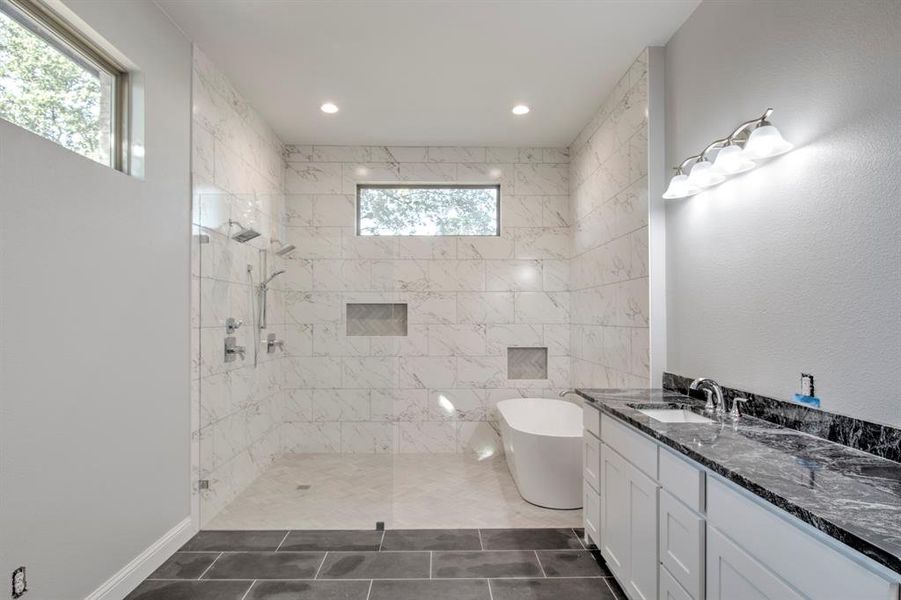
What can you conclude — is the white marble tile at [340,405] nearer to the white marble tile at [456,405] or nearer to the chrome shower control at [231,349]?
the white marble tile at [456,405]

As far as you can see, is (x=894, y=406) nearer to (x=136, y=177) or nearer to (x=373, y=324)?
(x=136, y=177)

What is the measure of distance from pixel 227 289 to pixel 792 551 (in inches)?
124

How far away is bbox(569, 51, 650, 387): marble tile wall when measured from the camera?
3036 millimetres

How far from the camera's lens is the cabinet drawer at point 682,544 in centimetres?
153

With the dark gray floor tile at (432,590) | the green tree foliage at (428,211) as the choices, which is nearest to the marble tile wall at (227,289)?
the green tree foliage at (428,211)

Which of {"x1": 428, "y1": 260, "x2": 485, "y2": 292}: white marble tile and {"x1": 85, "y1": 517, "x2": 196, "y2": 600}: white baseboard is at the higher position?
{"x1": 428, "y1": 260, "x2": 485, "y2": 292}: white marble tile

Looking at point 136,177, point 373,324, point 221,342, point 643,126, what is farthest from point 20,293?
point 643,126

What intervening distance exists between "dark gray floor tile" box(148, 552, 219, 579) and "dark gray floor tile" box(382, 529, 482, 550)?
0.93 m

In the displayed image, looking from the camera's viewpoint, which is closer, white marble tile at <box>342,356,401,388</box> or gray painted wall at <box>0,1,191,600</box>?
gray painted wall at <box>0,1,191,600</box>

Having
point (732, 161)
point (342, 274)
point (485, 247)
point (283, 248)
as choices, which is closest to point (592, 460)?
point (732, 161)

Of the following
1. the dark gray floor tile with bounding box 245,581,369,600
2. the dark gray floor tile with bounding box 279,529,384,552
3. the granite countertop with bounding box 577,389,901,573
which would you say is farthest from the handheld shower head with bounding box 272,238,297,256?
the granite countertop with bounding box 577,389,901,573

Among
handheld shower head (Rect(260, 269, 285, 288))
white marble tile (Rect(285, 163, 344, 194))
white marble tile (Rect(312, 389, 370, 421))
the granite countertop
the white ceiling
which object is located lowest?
white marble tile (Rect(312, 389, 370, 421))

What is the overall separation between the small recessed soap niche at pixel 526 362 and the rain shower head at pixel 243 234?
8.35 feet

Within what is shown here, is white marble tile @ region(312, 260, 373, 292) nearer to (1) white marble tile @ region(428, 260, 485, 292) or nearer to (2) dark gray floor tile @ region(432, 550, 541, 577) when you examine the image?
(1) white marble tile @ region(428, 260, 485, 292)
